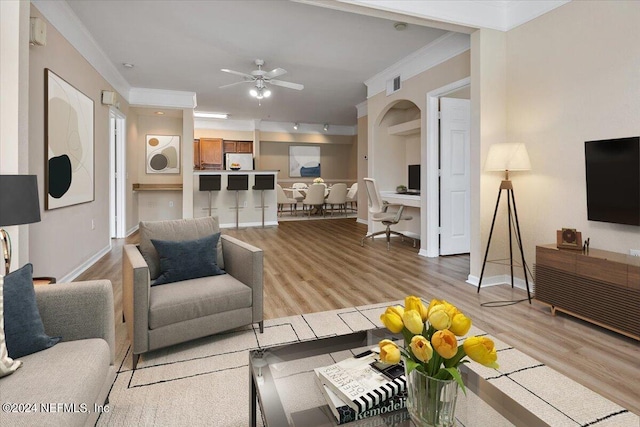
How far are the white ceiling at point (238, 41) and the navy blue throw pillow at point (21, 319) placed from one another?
3387mm

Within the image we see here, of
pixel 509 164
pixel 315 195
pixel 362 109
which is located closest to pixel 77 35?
pixel 509 164

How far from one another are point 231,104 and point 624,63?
7566mm

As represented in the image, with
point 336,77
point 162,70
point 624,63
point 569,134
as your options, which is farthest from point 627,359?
point 162,70

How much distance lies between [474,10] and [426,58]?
1.38m

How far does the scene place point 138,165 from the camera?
7.91 metres

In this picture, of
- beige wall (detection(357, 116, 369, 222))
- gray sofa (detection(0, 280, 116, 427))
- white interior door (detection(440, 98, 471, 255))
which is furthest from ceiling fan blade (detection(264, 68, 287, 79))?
gray sofa (detection(0, 280, 116, 427))

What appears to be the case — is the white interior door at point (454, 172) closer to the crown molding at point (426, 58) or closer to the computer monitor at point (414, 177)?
the crown molding at point (426, 58)

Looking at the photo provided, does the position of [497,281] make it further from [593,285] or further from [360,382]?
[360,382]

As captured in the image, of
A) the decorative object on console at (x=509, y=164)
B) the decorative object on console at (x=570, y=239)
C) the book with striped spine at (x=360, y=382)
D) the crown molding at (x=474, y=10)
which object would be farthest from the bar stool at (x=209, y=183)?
the book with striped spine at (x=360, y=382)

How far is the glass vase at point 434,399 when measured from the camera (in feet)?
3.16

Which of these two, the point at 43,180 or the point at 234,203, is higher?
the point at 43,180

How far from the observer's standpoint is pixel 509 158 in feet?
10.6

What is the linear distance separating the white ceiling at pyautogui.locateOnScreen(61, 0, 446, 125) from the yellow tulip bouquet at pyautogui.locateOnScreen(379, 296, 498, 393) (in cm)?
371

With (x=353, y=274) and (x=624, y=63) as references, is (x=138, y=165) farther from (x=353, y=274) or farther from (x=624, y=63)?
(x=624, y=63)
